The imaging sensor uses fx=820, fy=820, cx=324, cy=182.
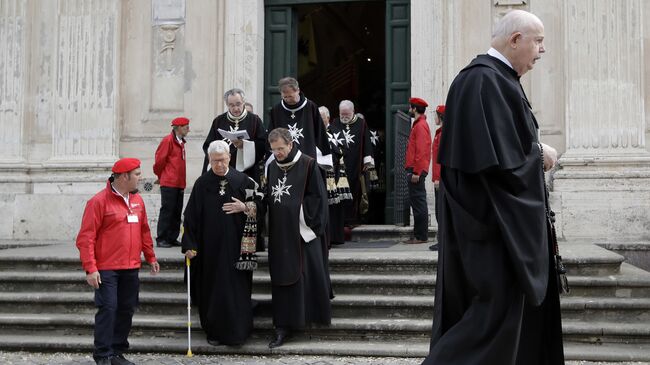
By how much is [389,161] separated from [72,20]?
17.2ft

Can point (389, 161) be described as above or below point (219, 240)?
above

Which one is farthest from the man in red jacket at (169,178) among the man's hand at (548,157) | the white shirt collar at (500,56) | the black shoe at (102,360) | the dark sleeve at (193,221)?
the man's hand at (548,157)

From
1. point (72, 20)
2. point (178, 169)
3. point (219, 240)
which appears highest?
A: point (72, 20)

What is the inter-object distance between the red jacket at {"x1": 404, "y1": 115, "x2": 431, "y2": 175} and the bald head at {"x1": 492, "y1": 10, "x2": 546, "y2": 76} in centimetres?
592

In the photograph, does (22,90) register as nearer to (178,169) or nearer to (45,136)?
(45,136)

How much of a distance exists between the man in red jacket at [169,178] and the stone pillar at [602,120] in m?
4.95

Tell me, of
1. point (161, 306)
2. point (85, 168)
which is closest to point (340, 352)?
point (161, 306)

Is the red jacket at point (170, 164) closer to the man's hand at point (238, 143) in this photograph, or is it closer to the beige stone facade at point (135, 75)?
the man's hand at point (238, 143)

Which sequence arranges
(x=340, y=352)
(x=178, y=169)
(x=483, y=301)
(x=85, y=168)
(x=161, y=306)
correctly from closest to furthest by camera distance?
1. (x=483, y=301)
2. (x=340, y=352)
3. (x=161, y=306)
4. (x=178, y=169)
5. (x=85, y=168)

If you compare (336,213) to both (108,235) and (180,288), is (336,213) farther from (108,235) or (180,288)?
(108,235)

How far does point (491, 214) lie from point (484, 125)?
428 mm

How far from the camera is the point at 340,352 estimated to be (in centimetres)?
739

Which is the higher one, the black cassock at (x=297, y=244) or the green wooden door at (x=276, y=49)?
the green wooden door at (x=276, y=49)

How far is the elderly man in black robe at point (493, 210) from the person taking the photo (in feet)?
12.8
